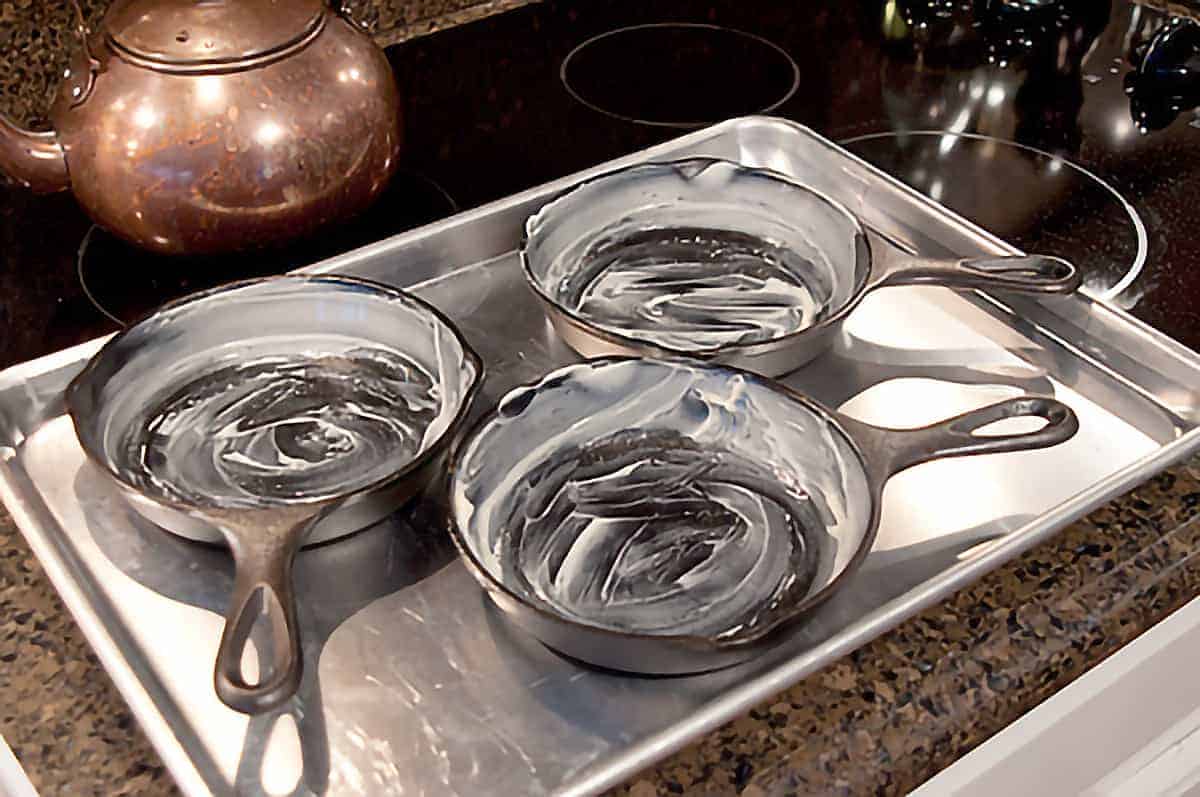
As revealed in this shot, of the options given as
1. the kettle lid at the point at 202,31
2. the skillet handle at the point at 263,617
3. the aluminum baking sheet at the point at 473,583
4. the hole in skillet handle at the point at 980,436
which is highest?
the kettle lid at the point at 202,31

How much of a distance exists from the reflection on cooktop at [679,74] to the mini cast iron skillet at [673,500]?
15.2 inches

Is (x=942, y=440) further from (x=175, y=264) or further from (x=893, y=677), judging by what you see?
(x=175, y=264)

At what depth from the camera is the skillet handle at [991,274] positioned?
643 millimetres

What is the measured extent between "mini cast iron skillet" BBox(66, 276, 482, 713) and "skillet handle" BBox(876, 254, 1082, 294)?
219 millimetres

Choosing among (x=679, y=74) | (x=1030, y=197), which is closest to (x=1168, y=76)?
(x=1030, y=197)

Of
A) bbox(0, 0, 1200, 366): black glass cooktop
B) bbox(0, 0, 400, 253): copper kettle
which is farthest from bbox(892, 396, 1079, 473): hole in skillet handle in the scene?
bbox(0, 0, 400, 253): copper kettle

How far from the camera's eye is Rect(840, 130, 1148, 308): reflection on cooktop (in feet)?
2.56

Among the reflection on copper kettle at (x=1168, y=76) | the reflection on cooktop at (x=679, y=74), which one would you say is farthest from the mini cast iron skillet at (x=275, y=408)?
the reflection on copper kettle at (x=1168, y=76)

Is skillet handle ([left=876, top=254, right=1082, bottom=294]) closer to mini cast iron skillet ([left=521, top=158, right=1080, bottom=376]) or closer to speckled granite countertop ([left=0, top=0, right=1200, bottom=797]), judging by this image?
mini cast iron skillet ([left=521, top=158, right=1080, bottom=376])

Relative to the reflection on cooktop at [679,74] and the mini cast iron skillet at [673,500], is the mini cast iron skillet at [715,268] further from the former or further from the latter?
the reflection on cooktop at [679,74]

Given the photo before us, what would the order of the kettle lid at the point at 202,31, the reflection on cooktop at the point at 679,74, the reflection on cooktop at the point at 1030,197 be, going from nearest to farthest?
the kettle lid at the point at 202,31
the reflection on cooktop at the point at 1030,197
the reflection on cooktop at the point at 679,74

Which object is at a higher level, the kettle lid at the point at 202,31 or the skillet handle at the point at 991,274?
the kettle lid at the point at 202,31

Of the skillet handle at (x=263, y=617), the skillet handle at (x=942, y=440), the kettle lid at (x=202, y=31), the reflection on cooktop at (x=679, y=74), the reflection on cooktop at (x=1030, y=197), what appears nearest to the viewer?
the skillet handle at (x=263, y=617)

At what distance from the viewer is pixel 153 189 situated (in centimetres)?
68
